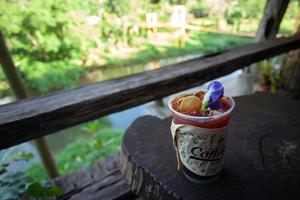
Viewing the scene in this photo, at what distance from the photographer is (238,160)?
661 mm

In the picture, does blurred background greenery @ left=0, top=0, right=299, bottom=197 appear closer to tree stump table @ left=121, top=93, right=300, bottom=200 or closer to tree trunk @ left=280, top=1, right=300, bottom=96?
tree trunk @ left=280, top=1, right=300, bottom=96

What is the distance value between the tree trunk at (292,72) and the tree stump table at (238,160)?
1.59 m

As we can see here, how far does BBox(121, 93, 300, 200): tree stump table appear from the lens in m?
0.58

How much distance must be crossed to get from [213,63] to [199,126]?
90 cm

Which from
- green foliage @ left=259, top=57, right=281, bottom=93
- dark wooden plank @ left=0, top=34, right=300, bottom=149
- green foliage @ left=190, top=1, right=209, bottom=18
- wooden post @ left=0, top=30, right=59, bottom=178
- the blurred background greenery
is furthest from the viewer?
the blurred background greenery

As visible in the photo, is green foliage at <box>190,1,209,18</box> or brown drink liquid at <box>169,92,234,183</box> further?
green foliage at <box>190,1,209,18</box>

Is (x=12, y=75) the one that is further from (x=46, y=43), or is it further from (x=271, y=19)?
(x=46, y=43)

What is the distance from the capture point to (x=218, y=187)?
58 centimetres

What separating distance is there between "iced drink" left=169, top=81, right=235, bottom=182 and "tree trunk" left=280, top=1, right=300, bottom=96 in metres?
2.09

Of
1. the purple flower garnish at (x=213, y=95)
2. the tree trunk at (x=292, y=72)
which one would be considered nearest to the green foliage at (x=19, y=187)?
the purple flower garnish at (x=213, y=95)

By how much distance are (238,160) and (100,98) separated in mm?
537

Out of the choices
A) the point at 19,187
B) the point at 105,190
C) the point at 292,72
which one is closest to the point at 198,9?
the point at 292,72

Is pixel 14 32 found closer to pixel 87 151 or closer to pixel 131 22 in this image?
pixel 131 22

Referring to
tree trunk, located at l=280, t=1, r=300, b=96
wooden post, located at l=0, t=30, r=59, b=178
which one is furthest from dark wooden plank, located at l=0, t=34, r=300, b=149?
tree trunk, located at l=280, t=1, r=300, b=96
